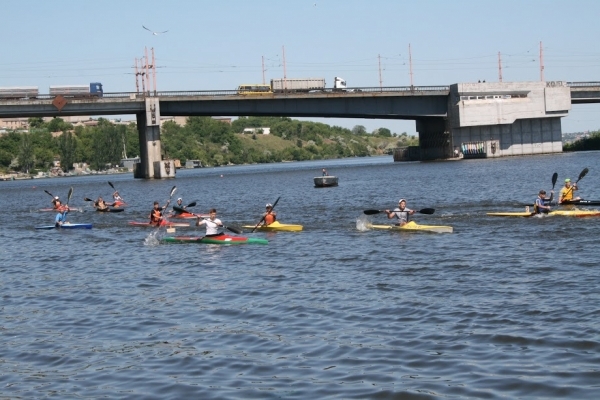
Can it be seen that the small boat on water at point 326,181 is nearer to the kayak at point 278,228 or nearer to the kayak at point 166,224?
the kayak at point 166,224

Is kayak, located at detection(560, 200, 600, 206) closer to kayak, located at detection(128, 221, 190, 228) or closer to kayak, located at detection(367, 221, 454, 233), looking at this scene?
kayak, located at detection(367, 221, 454, 233)

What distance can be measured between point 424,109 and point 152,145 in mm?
36011

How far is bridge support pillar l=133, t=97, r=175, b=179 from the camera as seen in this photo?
109 m

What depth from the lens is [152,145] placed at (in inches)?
4456

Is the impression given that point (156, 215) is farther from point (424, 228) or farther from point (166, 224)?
point (424, 228)

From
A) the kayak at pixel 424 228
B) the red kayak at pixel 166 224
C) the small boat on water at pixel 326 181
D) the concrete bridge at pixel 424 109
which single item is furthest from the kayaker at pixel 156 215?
the concrete bridge at pixel 424 109

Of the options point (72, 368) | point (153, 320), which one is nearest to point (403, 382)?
point (72, 368)

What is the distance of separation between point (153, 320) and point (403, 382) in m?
7.91

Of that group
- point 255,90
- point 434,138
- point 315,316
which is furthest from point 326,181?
point 315,316

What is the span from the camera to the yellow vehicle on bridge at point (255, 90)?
11169 cm

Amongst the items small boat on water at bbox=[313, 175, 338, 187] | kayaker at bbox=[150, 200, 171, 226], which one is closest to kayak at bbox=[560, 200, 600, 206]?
kayaker at bbox=[150, 200, 171, 226]

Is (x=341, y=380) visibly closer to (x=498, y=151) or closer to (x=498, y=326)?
(x=498, y=326)

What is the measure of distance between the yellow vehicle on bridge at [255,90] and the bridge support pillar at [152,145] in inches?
423

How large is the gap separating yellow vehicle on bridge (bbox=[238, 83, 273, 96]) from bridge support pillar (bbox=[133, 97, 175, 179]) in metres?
10.8
